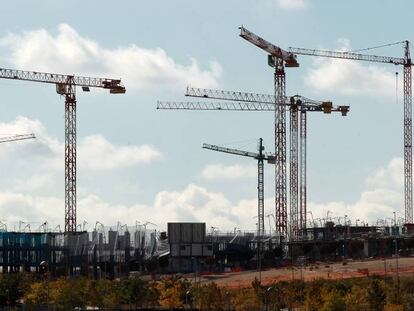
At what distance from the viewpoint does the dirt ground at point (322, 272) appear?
13062cm

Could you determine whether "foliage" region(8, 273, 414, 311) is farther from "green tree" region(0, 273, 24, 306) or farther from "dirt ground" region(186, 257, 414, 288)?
"dirt ground" region(186, 257, 414, 288)

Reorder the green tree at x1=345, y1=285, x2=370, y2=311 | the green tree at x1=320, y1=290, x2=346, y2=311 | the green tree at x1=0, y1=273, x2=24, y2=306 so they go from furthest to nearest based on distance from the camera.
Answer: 1. the green tree at x1=0, y1=273, x2=24, y2=306
2. the green tree at x1=320, y1=290, x2=346, y2=311
3. the green tree at x1=345, y1=285, x2=370, y2=311

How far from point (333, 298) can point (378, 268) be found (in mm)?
64575

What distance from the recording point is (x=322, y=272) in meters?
140

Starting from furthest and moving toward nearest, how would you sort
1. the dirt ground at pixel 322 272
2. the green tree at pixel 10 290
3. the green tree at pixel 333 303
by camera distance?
the dirt ground at pixel 322 272 < the green tree at pixel 10 290 < the green tree at pixel 333 303

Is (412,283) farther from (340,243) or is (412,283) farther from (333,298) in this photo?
(340,243)

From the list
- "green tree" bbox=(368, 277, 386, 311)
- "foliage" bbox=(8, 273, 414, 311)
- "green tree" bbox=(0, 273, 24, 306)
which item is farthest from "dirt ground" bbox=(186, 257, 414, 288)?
"green tree" bbox=(368, 277, 386, 311)

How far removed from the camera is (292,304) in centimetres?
8550

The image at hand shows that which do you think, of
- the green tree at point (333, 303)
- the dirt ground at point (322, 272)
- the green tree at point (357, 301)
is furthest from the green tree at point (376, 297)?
the dirt ground at point (322, 272)

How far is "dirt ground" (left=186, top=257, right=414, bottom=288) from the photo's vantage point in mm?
130625

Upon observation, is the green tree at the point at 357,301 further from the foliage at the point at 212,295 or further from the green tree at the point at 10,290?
the green tree at the point at 10,290

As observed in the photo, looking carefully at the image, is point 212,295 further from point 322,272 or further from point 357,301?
point 322,272

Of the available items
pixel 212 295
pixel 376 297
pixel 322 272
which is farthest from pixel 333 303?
pixel 322 272

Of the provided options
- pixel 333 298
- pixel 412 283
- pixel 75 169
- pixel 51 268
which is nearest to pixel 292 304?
pixel 333 298
